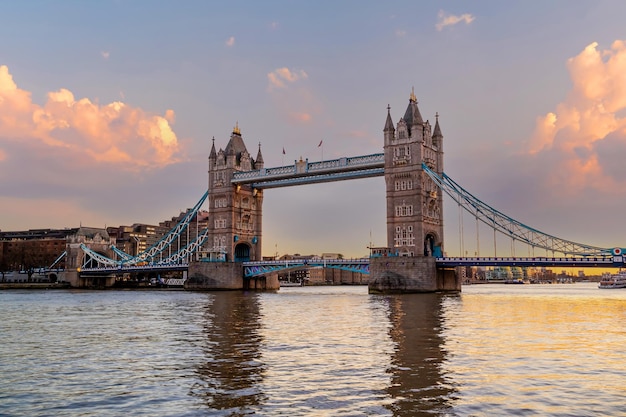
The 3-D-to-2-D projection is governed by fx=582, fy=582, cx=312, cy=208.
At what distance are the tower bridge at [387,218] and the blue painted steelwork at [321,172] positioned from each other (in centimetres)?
16

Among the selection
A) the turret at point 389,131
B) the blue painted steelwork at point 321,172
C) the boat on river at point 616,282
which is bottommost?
the boat on river at point 616,282

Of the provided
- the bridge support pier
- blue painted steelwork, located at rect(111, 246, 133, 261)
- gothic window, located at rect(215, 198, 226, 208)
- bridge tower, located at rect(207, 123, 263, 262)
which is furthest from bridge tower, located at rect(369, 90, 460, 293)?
blue painted steelwork, located at rect(111, 246, 133, 261)

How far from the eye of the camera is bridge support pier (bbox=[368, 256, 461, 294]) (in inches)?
2940

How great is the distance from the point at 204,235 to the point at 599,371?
319ft

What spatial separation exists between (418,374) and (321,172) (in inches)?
2954

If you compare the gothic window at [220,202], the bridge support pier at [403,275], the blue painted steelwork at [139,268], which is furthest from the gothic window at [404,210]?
the blue painted steelwork at [139,268]

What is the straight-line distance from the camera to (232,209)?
103 metres

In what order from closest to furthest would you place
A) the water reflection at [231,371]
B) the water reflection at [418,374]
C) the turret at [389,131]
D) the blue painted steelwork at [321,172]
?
the water reflection at [418,374] < the water reflection at [231,371] < the turret at [389,131] < the blue painted steelwork at [321,172]

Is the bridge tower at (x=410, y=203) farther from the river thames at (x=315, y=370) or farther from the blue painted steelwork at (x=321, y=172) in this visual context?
the river thames at (x=315, y=370)

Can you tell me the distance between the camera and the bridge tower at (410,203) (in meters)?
77.7

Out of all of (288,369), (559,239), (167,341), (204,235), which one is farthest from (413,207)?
(288,369)

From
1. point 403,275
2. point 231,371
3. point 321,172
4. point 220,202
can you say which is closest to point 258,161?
point 220,202

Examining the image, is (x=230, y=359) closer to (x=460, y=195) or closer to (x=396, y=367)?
(x=396, y=367)

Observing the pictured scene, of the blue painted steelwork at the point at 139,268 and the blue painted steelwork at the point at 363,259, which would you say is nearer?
the blue painted steelwork at the point at 363,259
